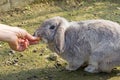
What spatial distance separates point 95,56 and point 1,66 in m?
1.29

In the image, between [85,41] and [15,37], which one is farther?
[85,41]

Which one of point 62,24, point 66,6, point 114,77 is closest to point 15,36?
point 62,24

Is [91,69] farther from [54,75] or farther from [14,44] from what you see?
[14,44]

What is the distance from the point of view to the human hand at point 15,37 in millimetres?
3682

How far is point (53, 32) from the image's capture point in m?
4.41

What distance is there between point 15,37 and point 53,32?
70 cm

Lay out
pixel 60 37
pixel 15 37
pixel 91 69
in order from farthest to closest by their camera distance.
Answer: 1. pixel 91 69
2. pixel 60 37
3. pixel 15 37

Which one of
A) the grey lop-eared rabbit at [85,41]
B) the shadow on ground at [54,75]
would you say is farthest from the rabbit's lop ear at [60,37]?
the shadow on ground at [54,75]

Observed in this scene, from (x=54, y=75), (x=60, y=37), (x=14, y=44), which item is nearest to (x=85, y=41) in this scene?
(x=60, y=37)

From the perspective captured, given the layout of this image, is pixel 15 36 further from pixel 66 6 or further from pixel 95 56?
pixel 66 6

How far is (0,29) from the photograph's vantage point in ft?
11.9

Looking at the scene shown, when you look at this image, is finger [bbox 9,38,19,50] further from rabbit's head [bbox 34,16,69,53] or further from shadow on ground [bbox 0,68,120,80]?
shadow on ground [bbox 0,68,120,80]

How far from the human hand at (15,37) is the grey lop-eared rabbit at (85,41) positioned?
0.51 feet

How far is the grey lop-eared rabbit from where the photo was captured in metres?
4.41
